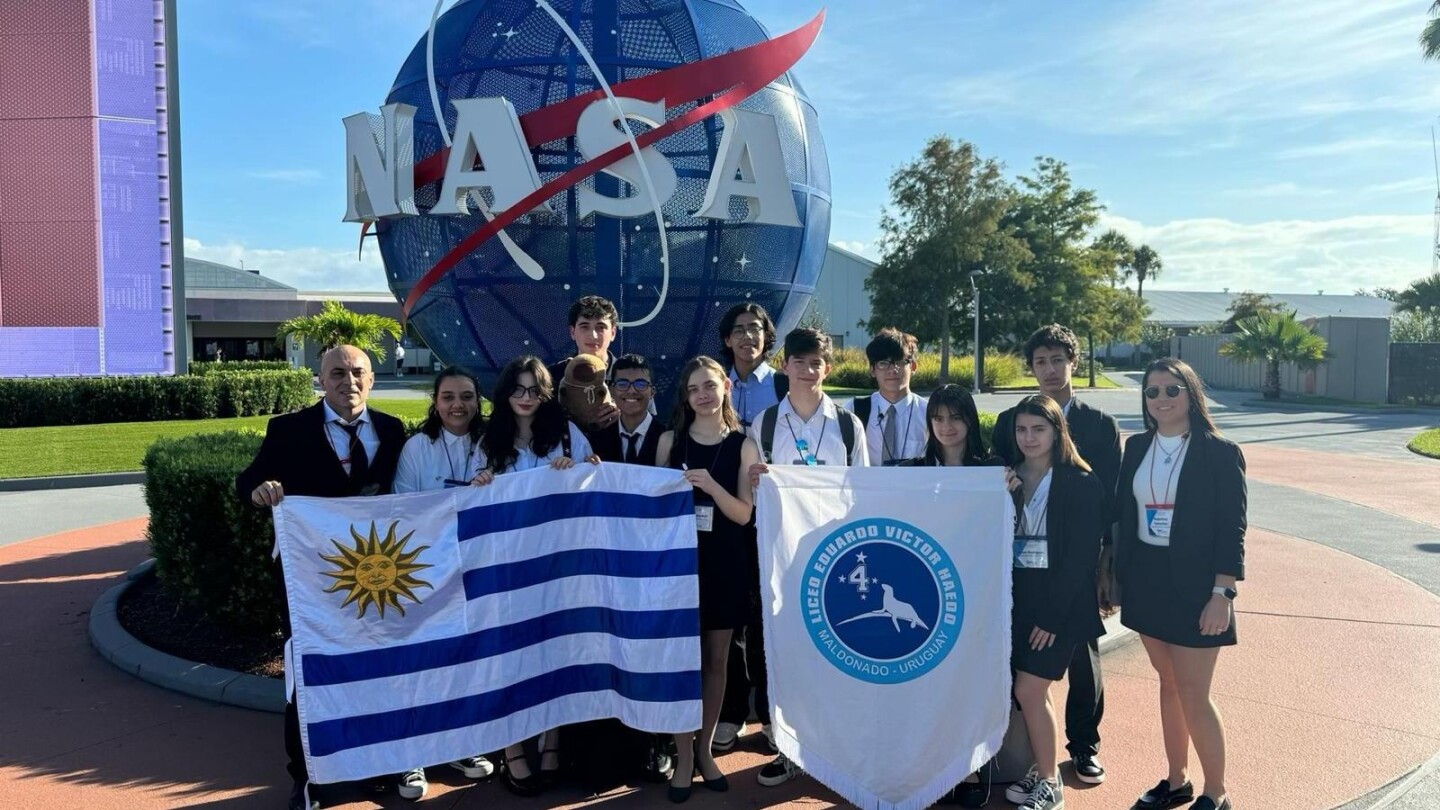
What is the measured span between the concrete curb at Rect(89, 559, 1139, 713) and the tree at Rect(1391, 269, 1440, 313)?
45663 mm

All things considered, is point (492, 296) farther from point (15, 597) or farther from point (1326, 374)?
point (1326, 374)

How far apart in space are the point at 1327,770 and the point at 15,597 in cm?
918

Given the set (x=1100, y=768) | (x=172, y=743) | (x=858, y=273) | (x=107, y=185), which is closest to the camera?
(x=1100, y=768)

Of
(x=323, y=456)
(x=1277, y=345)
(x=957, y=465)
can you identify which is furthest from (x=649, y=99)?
(x=1277, y=345)

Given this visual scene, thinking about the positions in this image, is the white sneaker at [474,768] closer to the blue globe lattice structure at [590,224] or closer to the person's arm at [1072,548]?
the person's arm at [1072,548]

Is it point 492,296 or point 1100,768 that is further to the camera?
point 492,296

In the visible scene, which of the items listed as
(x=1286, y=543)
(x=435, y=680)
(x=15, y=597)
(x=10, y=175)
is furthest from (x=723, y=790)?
(x=10, y=175)

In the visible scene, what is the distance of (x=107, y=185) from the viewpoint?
20.4m

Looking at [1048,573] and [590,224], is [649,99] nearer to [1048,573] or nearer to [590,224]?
[590,224]

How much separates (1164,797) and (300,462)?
13.2 feet

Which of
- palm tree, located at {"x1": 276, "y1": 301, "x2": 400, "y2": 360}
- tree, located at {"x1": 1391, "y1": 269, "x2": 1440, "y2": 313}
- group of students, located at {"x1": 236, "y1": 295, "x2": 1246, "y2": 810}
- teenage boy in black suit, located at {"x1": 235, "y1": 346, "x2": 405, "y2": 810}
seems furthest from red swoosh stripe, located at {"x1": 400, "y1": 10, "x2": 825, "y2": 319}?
tree, located at {"x1": 1391, "y1": 269, "x2": 1440, "y2": 313}

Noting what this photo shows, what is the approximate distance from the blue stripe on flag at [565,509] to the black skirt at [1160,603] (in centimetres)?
190

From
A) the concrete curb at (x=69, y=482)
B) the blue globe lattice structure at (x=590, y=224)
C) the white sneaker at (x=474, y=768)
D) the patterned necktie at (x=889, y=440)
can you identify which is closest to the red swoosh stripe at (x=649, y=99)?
the blue globe lattice structure at (x=590, y=224)

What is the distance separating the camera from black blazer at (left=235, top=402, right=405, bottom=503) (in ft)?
13.6
